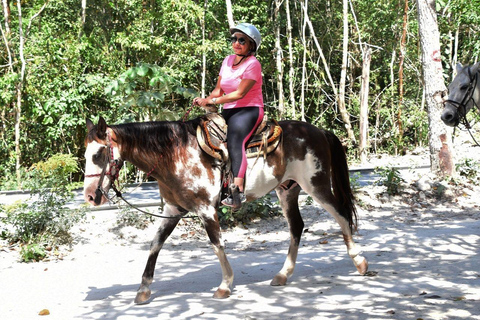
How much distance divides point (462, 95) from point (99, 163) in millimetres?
4467

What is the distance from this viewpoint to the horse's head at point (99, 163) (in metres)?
5.21

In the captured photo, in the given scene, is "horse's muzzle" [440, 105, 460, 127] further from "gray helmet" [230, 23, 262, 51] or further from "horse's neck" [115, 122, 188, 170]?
"horse's neck" [115, 122, 188, 170]

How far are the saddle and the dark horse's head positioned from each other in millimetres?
2411

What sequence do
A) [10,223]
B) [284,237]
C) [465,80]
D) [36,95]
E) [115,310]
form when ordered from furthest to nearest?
[36,95] → [284,237] → [10,223] → [465,80] → [115,310]

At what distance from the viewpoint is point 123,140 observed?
5484mm

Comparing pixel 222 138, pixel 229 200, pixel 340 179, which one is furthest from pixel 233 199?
pixel 340 179

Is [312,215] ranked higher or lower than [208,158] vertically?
lower

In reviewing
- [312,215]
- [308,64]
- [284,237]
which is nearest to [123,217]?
[284,237]

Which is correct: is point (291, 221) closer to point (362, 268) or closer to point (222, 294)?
point (362, 268)

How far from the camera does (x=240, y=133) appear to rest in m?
5.69

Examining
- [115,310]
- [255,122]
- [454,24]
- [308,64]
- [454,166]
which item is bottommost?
[115,310]

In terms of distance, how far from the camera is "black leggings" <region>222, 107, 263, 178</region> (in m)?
5.65

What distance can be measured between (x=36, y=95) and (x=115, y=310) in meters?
15.2

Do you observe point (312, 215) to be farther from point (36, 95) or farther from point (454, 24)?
point (454, 24)
